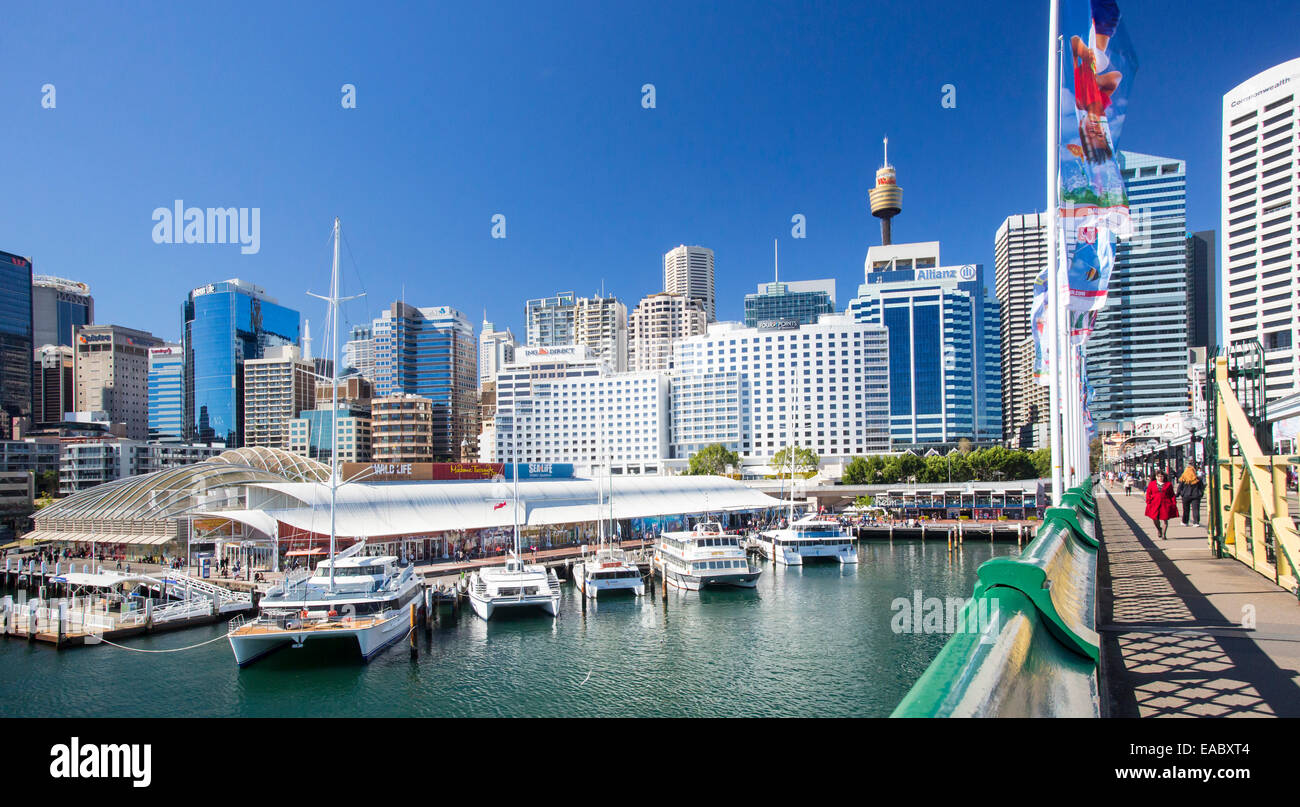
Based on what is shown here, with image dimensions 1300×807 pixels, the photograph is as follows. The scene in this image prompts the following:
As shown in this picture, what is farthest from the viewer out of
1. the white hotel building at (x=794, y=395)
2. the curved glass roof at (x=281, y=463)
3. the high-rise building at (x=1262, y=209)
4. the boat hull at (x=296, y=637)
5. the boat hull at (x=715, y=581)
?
the white hotel building at (x=794, y=395)

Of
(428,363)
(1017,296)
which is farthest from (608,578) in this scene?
(1017,296)

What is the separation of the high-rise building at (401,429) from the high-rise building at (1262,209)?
111485mm

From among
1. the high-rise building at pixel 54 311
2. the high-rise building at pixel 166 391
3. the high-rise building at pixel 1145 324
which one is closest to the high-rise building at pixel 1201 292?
the high-rise building at pixel 1145 324

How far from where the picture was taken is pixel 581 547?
50719 mm

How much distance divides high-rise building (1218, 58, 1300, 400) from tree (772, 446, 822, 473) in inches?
2080

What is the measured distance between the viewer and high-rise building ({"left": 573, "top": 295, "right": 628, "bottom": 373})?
605 ft

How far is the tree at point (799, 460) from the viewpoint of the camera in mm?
101250

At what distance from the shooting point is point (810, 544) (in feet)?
170

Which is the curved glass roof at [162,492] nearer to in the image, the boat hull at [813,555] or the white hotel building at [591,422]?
the boat hull at [813,555]

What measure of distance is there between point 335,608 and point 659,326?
15183 centimetres

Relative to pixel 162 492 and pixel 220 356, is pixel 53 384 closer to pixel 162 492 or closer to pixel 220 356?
pixel 220 356

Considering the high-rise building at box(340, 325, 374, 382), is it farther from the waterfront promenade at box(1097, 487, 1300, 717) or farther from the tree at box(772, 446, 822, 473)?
the waterfront promenade at box(1097, 487, 1300, 717)
